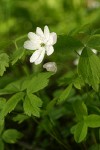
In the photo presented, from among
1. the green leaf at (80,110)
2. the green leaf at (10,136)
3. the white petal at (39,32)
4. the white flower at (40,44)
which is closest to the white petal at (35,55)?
the white flower at (40,44)

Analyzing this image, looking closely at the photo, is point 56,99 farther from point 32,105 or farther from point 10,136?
point 10,136

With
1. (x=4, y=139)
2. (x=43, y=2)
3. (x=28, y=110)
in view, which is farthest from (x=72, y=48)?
(x=43, y=2)

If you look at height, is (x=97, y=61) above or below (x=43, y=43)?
below

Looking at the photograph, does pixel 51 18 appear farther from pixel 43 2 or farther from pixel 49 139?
pixel 49 139

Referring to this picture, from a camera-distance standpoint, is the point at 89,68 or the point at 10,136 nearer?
the point at 89,68

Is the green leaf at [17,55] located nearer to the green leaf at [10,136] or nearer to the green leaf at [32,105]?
the green leaf at [32,105]

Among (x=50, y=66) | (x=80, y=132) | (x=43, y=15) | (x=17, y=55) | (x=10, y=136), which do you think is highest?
(x=43, y=15)

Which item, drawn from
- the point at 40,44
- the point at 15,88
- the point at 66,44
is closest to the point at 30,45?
the point at 40,44
